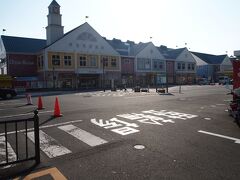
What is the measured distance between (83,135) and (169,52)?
213ft

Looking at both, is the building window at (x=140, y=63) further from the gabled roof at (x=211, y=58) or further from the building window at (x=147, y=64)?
the gabled roof at (x=211, y=58)

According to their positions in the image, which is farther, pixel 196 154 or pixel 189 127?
pixel 189 127

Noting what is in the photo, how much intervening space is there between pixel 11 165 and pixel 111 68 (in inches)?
1812

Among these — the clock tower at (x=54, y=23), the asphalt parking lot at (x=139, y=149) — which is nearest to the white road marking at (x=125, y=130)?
the asphalt parking lot at (x=139, y=149)

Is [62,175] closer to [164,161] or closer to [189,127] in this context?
[164,161]

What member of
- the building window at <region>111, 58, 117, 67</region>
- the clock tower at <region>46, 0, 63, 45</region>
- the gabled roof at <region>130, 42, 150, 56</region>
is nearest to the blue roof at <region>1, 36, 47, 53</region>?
the clock tower at <region>46, 0, 63, 45</region>

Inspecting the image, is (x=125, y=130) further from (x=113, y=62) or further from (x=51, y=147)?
(x=113, y=62)

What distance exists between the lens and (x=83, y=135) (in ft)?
24.9

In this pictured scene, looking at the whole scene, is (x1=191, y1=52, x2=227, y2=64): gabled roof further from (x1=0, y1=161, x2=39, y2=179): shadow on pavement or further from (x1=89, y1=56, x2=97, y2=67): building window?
(x1=0, y1=161, x2=39, y2=179): shadow on pavement

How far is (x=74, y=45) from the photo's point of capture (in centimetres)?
4481

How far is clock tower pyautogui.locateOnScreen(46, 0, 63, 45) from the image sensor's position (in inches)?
1788

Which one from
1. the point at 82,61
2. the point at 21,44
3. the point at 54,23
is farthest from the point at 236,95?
the point at 21,44

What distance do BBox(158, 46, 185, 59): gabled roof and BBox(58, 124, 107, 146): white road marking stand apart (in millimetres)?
59378

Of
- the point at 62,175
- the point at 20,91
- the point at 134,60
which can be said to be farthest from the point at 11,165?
the point at 134,60
